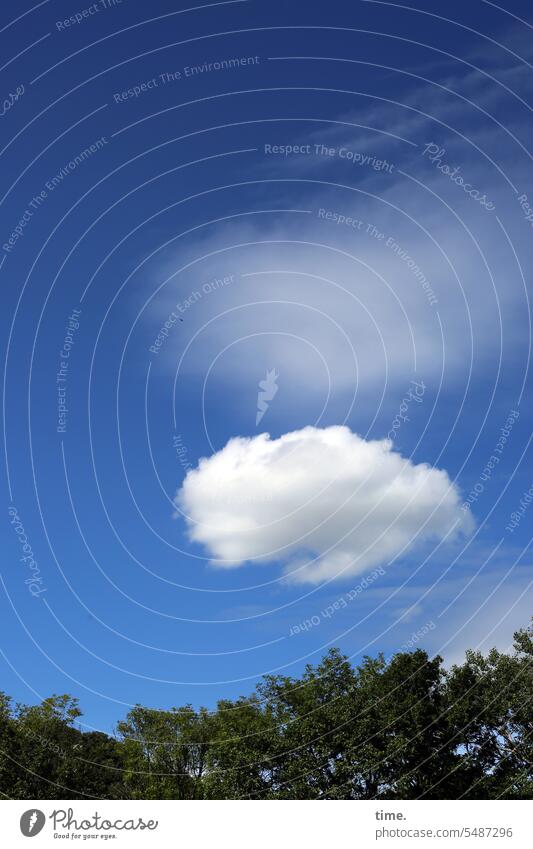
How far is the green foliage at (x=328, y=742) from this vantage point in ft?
214

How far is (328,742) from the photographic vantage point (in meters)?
66.8

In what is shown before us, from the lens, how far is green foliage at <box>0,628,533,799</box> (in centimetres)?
6519
